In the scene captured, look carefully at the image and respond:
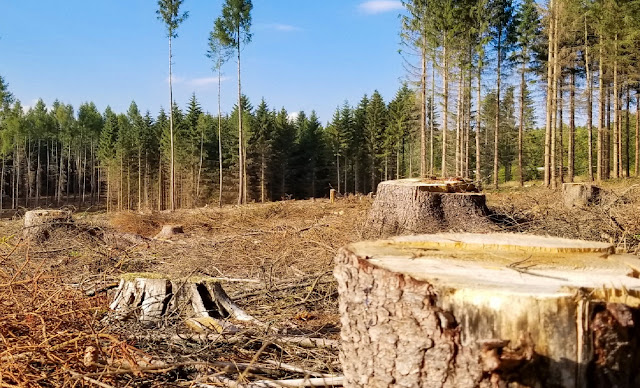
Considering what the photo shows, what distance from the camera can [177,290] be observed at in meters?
4.34

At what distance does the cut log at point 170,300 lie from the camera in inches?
165

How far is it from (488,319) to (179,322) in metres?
2.98

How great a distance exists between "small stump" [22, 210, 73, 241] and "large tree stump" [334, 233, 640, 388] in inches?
359

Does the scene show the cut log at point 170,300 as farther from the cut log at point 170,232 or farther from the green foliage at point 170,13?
the green foliage at point 170,13

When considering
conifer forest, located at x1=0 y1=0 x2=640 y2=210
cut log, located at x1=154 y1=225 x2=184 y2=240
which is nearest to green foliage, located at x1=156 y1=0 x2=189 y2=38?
conifer forest, located at x1=0 y1=0 x2=640 y2=210

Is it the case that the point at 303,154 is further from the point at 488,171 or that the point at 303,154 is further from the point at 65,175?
the point at 65,175

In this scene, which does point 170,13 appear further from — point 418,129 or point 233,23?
point 418,129

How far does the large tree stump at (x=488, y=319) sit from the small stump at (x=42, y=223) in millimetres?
9117

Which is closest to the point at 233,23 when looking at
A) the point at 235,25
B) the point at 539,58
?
the point at 235,25

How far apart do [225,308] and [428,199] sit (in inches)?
148

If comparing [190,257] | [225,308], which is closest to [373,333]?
[225,308]

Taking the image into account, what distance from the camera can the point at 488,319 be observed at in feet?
5.77

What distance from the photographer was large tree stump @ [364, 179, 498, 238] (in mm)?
7098

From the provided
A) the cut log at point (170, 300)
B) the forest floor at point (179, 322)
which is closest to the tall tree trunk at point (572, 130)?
the forest floor at point (179, 322)
